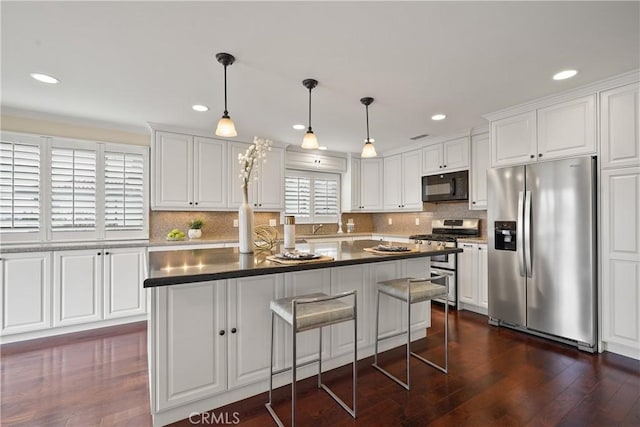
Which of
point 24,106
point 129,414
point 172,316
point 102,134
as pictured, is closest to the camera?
point 172,316

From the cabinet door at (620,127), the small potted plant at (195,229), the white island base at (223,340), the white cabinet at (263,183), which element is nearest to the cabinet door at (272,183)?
the white cabinet at (263,183)

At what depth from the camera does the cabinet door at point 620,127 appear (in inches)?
96.2

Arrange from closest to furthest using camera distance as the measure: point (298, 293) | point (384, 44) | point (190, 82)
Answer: point (384, 44) → point (298, 293) → point (190, 82)

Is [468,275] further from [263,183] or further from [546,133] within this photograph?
[263,183]

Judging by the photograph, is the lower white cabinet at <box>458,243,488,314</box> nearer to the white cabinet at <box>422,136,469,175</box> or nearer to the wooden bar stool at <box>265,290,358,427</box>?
the white cabinet at <box>422,136,469,175</box>

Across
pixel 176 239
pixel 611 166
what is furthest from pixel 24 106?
pixel 611 166

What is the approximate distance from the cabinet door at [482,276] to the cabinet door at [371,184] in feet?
6.76

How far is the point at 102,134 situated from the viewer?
364cm

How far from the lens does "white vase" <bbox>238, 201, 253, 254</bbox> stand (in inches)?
87.0

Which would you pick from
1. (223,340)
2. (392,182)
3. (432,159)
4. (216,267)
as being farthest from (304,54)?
(392,182)

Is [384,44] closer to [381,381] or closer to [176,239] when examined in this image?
[381,381]

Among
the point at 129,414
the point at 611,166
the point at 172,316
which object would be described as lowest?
the point at 129,414

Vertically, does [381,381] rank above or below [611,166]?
below

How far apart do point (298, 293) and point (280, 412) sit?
0.73 m
